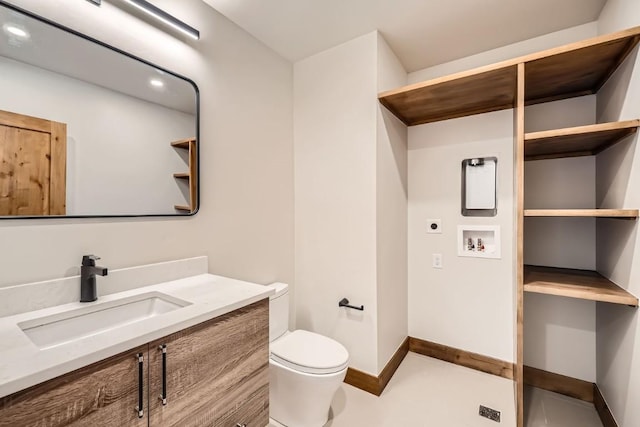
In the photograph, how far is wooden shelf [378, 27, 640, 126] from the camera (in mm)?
1463

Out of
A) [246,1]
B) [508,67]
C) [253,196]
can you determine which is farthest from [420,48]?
[253,196]

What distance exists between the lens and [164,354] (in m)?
0.92

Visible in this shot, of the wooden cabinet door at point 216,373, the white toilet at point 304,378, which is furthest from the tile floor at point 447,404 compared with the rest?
the wooden cabinet door at point 216,373

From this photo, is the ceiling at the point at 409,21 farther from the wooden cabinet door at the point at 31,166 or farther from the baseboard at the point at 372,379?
the baseboard at the point at 372,379

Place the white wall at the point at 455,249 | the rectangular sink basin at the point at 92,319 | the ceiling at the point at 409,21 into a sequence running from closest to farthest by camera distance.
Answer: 1. the rectangular sink basin at the point at 92,319
2. the ceiling at the point at 409,21
3. the white wall at the point at 455,249

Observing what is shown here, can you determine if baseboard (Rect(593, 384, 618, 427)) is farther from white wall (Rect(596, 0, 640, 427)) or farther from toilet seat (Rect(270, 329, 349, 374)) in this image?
toilet seat (Rect(270, 329, 349, 374))

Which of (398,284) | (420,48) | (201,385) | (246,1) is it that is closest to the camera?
(201,385)

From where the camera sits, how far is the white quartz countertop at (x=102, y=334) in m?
0.68

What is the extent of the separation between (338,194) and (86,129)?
4.95 ft

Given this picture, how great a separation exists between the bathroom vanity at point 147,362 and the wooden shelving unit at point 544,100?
146 cm

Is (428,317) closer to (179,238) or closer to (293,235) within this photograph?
(293,235)

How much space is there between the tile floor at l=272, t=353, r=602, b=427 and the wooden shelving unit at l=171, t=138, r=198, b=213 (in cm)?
154

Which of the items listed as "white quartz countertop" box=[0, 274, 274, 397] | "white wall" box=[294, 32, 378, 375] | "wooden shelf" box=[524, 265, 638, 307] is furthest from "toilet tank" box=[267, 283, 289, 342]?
"wooden shelf" box=[524, 265, 638, 307]

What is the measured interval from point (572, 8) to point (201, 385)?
9.24ft
